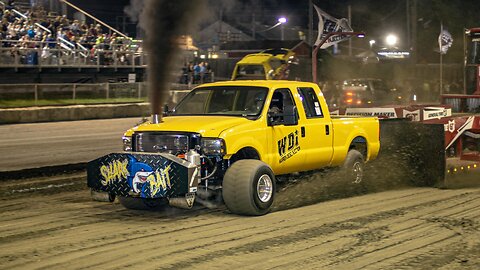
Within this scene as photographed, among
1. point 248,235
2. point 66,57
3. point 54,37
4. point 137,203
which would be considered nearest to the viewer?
point 248,235

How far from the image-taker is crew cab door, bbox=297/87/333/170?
10.3 m

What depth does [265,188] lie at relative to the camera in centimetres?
909

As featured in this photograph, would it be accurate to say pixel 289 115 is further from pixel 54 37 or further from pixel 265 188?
pixel 54 37

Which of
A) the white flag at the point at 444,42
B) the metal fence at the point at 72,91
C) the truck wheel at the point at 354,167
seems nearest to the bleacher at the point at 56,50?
the metal fence at the point at 72,91

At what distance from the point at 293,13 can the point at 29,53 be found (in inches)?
1914

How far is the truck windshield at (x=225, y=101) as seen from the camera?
987cm

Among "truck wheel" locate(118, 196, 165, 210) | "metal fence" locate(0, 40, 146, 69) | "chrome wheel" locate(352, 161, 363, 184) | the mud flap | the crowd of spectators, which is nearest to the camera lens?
the mud flap

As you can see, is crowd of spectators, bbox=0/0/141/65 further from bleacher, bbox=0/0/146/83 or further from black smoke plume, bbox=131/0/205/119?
black smoke plume, bbox=131/0/205/119

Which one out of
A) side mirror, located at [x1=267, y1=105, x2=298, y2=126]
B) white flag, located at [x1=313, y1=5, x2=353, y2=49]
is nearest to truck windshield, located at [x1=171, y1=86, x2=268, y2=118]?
side mirror, located at [x1=267, y1=105, x2=298, y2=126]

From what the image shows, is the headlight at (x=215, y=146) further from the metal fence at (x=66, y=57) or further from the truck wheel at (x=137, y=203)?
the metal fence at (x=66, y=57)

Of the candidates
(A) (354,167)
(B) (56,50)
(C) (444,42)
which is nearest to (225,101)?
(A) (354,167)

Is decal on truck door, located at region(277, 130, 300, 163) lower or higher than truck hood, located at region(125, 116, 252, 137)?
lower

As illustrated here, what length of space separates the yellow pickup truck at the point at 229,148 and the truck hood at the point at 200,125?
12 millimetres

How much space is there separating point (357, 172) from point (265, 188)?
112 inches
